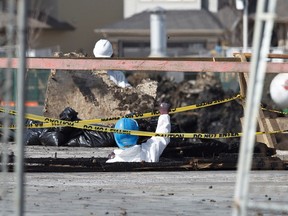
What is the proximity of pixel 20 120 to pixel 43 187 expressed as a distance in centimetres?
339

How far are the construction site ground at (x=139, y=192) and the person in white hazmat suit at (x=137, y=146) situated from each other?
1.65ft

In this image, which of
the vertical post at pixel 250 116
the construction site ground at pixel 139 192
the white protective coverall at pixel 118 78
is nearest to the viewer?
the vertical post at pixel 250 116

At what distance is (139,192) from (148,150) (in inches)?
80.7

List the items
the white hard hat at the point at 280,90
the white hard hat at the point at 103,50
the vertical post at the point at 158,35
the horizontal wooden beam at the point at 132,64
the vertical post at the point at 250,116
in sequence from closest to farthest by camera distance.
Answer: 1. the vertical post at the point at 250,116
2. the horizontal wooden beam at the point at 132,64
3. the white hard hat at the point at 103,50
4. the white hard hat at the point at 280,90
5. the vertical post at the point at 158,35

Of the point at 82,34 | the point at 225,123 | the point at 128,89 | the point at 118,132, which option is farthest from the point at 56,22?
the point at 118,132

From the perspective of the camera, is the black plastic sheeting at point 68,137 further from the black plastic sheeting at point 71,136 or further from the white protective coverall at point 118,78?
the white protective coverall at point 118,78

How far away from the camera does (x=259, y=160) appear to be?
10.1 metres

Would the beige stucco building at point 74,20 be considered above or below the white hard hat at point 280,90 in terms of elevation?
above

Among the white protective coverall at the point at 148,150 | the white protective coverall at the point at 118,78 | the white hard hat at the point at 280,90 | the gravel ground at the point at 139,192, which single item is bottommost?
the gravel ground at the point at 139,192

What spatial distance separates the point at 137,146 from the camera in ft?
33.4

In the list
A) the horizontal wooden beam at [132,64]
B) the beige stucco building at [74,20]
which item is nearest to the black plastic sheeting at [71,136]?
the horizontal wooden beam at [132,64]

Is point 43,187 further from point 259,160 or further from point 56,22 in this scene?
point 56,22

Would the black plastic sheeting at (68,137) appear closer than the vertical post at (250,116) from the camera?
No

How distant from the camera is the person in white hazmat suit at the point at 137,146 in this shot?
1016 centimetres
